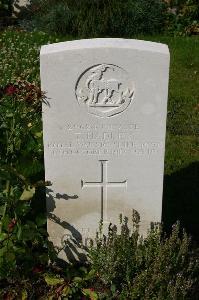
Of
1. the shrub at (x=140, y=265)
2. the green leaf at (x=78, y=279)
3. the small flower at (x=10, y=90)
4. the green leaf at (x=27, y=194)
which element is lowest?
the green leaf at (x=78, y=279)

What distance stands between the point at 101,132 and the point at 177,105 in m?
3.29

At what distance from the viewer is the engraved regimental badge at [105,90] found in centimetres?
368

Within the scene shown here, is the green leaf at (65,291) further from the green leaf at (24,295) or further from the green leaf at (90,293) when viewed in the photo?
the green leaf at (24,295)

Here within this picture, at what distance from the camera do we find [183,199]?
5.19 m

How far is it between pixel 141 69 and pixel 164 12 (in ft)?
21.6

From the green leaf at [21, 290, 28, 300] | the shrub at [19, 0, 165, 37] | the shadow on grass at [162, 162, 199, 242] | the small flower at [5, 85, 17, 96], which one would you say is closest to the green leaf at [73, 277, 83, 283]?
the green leaf at [21, 290, 28, 300]

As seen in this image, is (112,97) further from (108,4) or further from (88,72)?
(108,4)

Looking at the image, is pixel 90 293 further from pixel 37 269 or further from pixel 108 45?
pixel 108 45

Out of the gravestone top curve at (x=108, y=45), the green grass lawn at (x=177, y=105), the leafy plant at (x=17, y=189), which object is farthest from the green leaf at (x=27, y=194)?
the green grass lawn at (x=177, y=105)

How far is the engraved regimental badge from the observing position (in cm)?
368

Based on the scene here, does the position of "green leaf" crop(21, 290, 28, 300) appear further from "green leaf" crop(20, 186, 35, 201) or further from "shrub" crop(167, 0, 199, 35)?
"shrub" crop(167, 0, 199, 35)

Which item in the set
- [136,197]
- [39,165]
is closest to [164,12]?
[39,165]

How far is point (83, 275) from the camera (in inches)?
166

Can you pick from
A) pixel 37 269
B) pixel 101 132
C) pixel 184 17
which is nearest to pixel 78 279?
pixel 37 269
